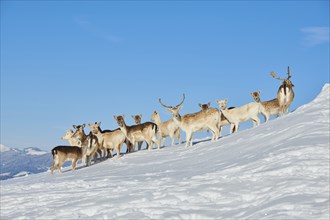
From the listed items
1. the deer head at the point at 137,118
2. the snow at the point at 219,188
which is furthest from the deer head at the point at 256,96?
the deer head at the point at 137,118

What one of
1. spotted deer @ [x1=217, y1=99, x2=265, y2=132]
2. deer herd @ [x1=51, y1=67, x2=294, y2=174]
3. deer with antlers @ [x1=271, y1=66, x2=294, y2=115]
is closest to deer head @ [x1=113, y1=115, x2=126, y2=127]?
deer herd @ [x1=51, y1=67, x2=294, y2=174]

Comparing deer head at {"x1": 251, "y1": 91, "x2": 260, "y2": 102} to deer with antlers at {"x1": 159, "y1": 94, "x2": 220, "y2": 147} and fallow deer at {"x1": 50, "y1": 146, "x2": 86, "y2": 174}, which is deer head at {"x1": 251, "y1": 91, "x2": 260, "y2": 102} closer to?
deer with antlers at {"x1": 159, "y1": 94, "x2": 220, "y2": 147}

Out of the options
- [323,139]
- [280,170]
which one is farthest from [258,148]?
[280,170]

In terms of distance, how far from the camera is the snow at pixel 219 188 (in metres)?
9.24

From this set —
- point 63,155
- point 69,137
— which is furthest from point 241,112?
point 69,137

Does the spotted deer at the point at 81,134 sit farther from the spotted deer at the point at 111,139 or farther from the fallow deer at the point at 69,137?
the fallow deer at the point at 69,137

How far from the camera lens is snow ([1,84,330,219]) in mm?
9242

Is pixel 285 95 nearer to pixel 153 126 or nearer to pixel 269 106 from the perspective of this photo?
pixel 269 106

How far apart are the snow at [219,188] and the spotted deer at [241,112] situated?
5.41 metres

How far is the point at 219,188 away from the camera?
10773mm

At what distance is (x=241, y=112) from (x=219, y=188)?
12087 millimetres

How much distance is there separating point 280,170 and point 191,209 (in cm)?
243

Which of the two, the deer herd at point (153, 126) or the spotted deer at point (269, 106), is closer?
the deer herd at point (153, 126)

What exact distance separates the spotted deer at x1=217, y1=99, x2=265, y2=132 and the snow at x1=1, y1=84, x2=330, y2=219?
541 centimetres
